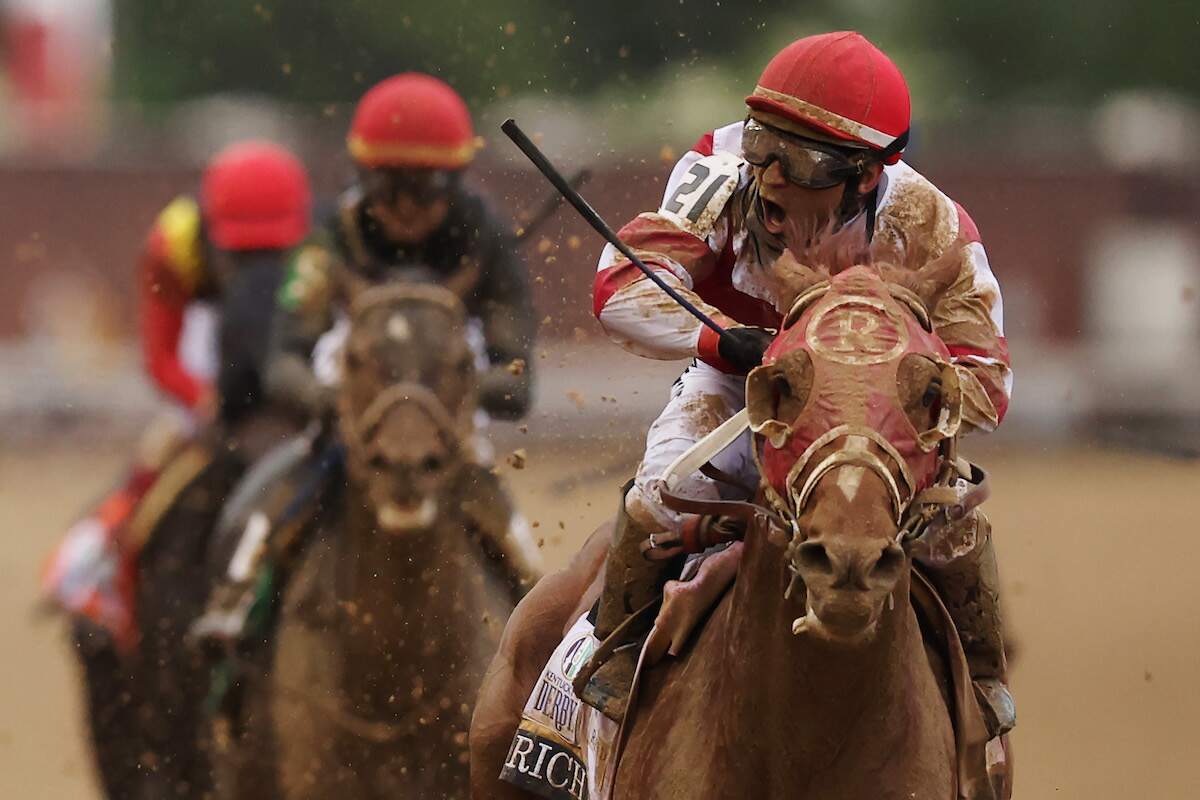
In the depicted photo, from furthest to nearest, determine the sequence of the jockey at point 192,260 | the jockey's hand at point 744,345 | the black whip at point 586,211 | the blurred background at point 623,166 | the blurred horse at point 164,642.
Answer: the blurred background at point 623,166 → the jockey at point 192,260 → the blurred horse at point 164,642 → the black whip at point 586,211 → the jockey's hand at point 744,345

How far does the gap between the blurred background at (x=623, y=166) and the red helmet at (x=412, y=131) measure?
6.57 m

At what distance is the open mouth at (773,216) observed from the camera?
4570mm

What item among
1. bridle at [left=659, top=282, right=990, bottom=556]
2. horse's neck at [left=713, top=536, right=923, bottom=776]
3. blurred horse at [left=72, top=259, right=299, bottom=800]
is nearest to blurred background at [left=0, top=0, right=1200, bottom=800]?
blurred horse at [left=72, top=259, right=299, bottom=800]

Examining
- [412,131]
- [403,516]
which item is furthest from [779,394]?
[412,131]

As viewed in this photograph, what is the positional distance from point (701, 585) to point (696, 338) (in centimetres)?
52

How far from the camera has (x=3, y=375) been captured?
72.2 feet

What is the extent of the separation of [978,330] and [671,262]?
0.67 meters

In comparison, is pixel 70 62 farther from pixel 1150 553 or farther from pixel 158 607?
pixel 158 607

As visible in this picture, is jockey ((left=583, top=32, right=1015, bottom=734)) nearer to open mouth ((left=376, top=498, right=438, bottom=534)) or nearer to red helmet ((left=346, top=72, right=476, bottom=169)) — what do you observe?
open mouth ((left=376, top=498, right=438, bottom=534))

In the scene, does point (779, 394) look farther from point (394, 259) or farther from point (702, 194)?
point (394, 259)

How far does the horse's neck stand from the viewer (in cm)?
416

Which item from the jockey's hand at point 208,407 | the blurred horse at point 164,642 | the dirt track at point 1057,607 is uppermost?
the jockey's hand at point 208,407

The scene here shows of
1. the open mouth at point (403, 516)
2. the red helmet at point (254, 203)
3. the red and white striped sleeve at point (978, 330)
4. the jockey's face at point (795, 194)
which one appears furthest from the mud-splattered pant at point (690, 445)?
the red helmet at point (254, 203)

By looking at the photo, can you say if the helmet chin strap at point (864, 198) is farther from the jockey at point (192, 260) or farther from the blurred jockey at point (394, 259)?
the jockey at point (192, 260)
